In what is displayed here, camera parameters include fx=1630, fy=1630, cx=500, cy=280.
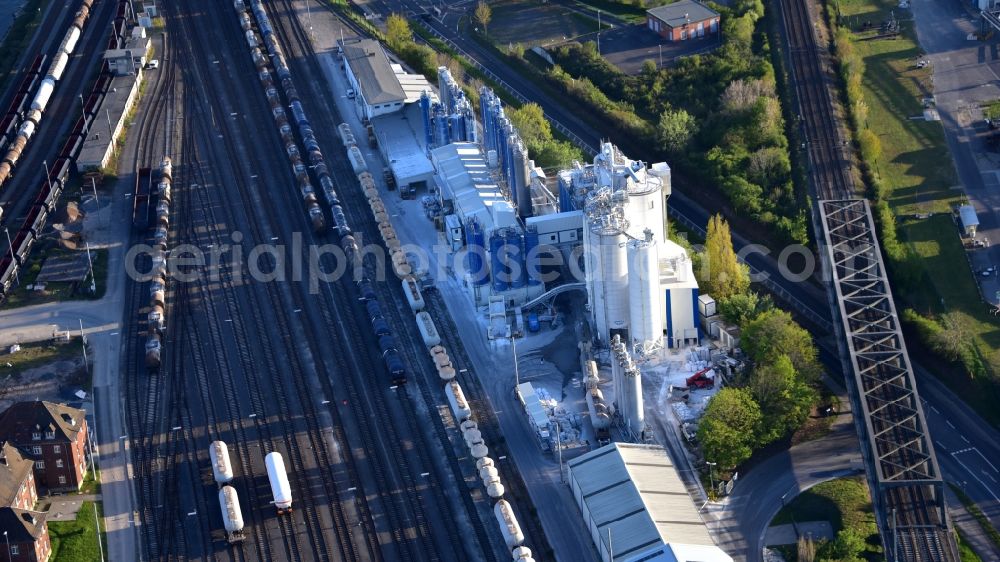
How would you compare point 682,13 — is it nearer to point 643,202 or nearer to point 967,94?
point 967,94

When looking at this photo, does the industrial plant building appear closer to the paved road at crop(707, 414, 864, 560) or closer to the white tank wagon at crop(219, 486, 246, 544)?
the paved road at crop(707, 414, 864, 560)

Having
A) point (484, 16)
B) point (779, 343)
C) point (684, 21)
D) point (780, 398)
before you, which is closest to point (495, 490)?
point (780, 398)

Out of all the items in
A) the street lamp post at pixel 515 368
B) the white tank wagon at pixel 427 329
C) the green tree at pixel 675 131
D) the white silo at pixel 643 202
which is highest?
the green tree at pixel 675 131

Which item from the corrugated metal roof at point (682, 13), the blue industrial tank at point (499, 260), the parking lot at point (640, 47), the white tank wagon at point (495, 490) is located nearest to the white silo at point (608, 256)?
the blue industrial tank at point (499, 260)

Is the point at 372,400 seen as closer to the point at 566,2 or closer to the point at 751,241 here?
the point at 751,241

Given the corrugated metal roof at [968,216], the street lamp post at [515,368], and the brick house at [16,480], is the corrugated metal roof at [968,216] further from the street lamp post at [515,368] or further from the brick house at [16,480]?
the brick house at [16,480]

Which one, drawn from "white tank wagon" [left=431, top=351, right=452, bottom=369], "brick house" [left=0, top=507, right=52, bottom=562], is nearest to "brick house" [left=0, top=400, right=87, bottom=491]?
"brick house" [left=0, top=507, right=52, bottom=562]
